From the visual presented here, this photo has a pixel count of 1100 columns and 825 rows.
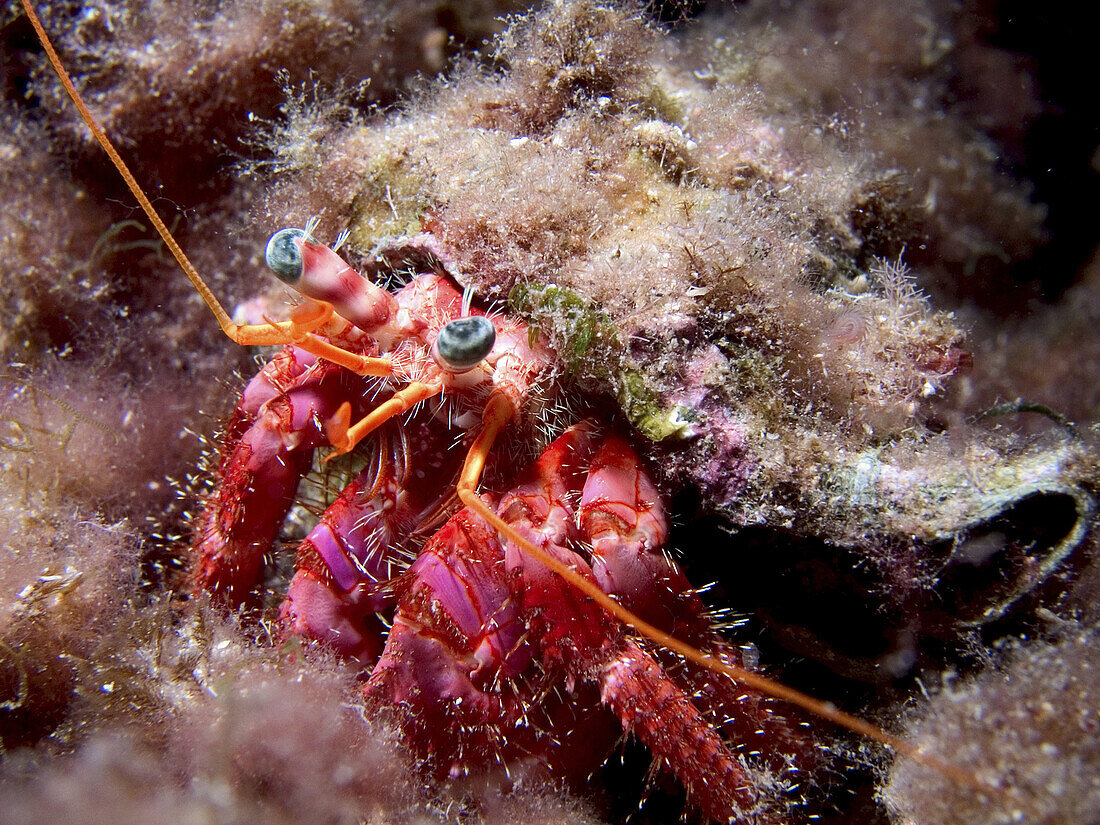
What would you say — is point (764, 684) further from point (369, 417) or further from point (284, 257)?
point (284, 257)

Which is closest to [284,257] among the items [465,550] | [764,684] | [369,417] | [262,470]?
[369,417]

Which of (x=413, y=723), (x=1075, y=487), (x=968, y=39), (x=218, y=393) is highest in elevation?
(x=968, y=39)

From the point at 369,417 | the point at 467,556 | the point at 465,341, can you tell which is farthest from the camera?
the point at 467,556

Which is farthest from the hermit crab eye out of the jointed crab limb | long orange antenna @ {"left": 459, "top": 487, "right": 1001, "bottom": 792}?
long orange antenna @ {"left": 459, "top": 487, "right": 1001, "bottom": 792}

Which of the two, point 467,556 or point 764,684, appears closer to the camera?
point 764,684

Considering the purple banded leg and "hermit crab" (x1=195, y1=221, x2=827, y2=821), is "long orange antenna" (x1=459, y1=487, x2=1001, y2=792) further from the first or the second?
the purple banded leg

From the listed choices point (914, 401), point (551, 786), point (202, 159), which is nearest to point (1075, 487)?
point (914, 401)

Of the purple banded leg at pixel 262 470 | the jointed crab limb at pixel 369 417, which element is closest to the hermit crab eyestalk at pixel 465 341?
the jointed crab limb at pixel 369 417

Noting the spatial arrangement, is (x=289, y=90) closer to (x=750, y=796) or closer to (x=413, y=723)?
(x=413, y=723)
